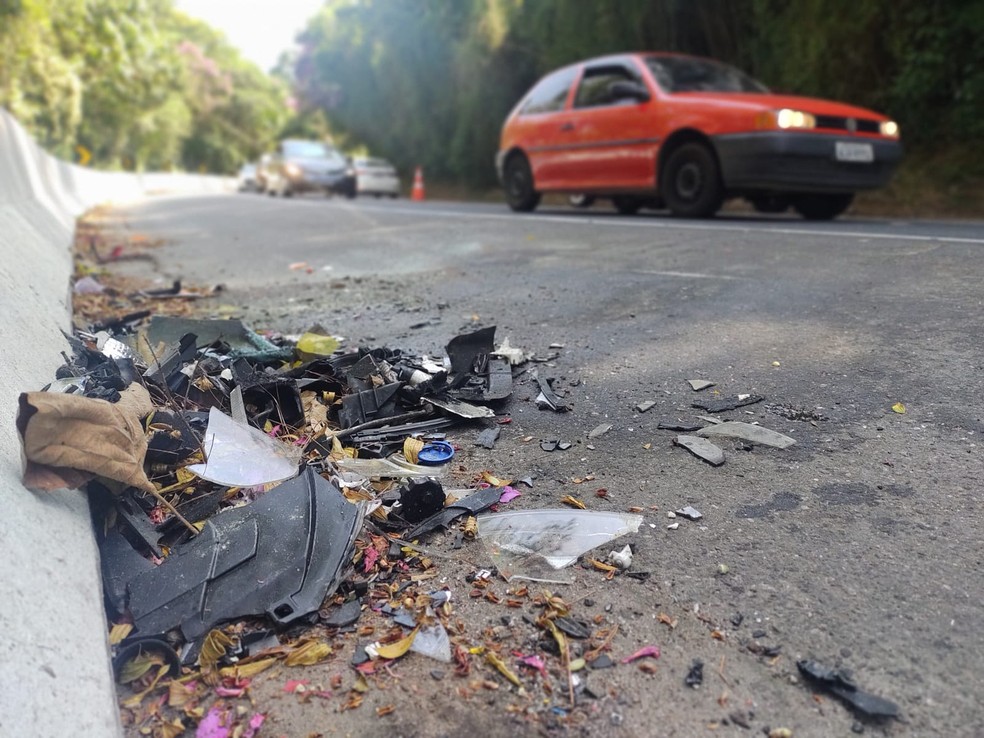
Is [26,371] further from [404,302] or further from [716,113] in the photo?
[716,113]

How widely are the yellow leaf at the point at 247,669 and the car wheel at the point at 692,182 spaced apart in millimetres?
7169

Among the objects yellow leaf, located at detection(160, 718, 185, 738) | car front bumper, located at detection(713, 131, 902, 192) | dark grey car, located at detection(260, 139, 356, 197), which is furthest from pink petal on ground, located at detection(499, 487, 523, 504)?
dark grey car, located at detection(260, 139, 356, 197)

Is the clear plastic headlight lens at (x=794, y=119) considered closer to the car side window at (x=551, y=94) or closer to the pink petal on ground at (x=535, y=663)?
the car side window at (x=551, y=94)

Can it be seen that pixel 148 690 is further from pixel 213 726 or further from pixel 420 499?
pixel 420 499

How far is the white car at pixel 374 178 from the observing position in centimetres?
2342

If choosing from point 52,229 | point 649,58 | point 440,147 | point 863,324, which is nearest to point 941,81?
point 649,58

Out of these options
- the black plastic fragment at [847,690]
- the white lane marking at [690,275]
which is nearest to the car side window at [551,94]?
the white lane marking at [690,275]

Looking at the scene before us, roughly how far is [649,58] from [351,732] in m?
8.66

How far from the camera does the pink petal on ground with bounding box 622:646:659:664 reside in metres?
1.59

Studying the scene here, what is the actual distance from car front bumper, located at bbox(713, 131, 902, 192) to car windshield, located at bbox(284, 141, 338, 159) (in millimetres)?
17716

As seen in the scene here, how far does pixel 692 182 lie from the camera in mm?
8133

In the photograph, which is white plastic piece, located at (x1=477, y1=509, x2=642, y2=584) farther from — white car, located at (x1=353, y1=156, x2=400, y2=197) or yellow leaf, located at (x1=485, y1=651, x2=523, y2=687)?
white car, located at (x1=353, y1=156, x2=400, y2=197)

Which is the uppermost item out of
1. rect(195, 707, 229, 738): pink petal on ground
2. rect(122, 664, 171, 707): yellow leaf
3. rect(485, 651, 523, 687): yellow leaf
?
rect(485, 651, 523, 687): yellow leaf

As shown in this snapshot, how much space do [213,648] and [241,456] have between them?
770mm
